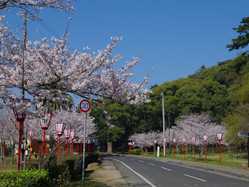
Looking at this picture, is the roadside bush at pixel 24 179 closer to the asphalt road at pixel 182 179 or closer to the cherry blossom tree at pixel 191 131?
the asphalt road at pixel 182 179

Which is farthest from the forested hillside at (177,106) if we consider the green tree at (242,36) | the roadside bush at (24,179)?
the roadside bush at (24,179)

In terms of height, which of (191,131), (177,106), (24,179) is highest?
(177,106)

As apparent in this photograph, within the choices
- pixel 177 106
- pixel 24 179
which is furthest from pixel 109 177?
pixel 177 106

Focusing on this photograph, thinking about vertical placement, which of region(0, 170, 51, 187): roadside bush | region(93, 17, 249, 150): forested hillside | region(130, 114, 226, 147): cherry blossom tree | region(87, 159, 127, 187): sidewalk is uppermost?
region(93, 17, 249, 150): forested hillside

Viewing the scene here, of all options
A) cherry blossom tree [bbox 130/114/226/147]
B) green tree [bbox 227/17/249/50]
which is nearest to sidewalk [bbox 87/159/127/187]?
green tree [bbox 227/17/249/50]

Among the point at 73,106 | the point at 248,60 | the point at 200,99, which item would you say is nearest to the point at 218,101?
the point at 200,99

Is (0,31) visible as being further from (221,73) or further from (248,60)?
(221,73)

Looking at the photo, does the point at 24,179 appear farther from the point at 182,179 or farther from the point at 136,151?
the point at 136,151

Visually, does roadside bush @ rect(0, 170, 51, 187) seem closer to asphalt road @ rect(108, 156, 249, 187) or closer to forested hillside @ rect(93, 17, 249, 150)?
asphalt road @ rect(108, 156, 249, 187)

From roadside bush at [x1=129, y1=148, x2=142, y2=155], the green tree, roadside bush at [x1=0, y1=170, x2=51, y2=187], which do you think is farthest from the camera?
roadside bush at [x1=129, y1=148, x2=142, y2=155]

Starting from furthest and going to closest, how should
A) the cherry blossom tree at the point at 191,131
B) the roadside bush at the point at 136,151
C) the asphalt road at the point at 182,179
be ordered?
the roadside bush at the point at 136,151
the cherry blossom tree at the point at 191,131
the asphalt road at the point at 182,179

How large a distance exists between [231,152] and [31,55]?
5690 centimetres

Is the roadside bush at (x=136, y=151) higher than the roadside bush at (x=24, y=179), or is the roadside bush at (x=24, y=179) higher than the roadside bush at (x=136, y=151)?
the roadside bush at (x=24, y=179)

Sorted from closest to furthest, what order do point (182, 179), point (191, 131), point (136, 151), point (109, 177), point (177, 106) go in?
point (182, 179)
point (109, 177)
point (191, 131)
point (177, 106)
point (136, 151)
